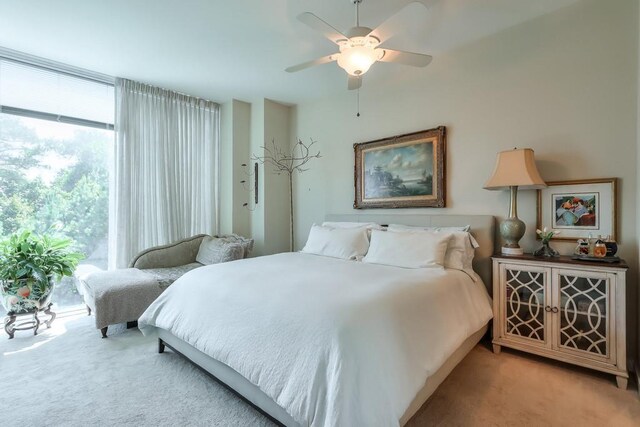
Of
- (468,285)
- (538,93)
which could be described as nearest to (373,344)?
(468,285)

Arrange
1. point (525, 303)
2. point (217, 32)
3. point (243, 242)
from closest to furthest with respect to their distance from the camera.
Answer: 1. point (525, 303)
2. point (217, 32)
3. point (243, 242)

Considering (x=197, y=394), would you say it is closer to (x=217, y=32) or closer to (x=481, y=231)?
(x=481, y=231)

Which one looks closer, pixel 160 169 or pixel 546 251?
pixel 546 251

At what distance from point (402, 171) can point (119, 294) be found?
3.20m

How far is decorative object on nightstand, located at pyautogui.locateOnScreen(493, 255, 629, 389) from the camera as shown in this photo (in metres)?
1.96

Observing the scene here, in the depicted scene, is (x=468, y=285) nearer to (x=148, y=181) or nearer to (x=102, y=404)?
(x=102, y=404)

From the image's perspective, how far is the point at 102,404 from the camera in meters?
1.83

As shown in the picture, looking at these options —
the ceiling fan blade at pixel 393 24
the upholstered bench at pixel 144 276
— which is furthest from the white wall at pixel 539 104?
the upholstered bench at pixel 144 276

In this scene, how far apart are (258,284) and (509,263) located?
1.99 meters

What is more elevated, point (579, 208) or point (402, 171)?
point (402, 171)

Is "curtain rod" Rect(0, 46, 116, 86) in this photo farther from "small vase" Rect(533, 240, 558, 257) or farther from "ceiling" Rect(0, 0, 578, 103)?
"small vase" Rect(533, 240, 558, 257)

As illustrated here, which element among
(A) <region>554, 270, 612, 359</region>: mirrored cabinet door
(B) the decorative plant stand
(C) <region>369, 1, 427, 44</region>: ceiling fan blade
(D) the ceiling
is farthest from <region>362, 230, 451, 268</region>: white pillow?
(B) the decorative plant stand

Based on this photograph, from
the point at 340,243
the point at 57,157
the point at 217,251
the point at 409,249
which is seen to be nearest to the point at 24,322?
the point at 57,157

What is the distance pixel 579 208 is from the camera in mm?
2355
